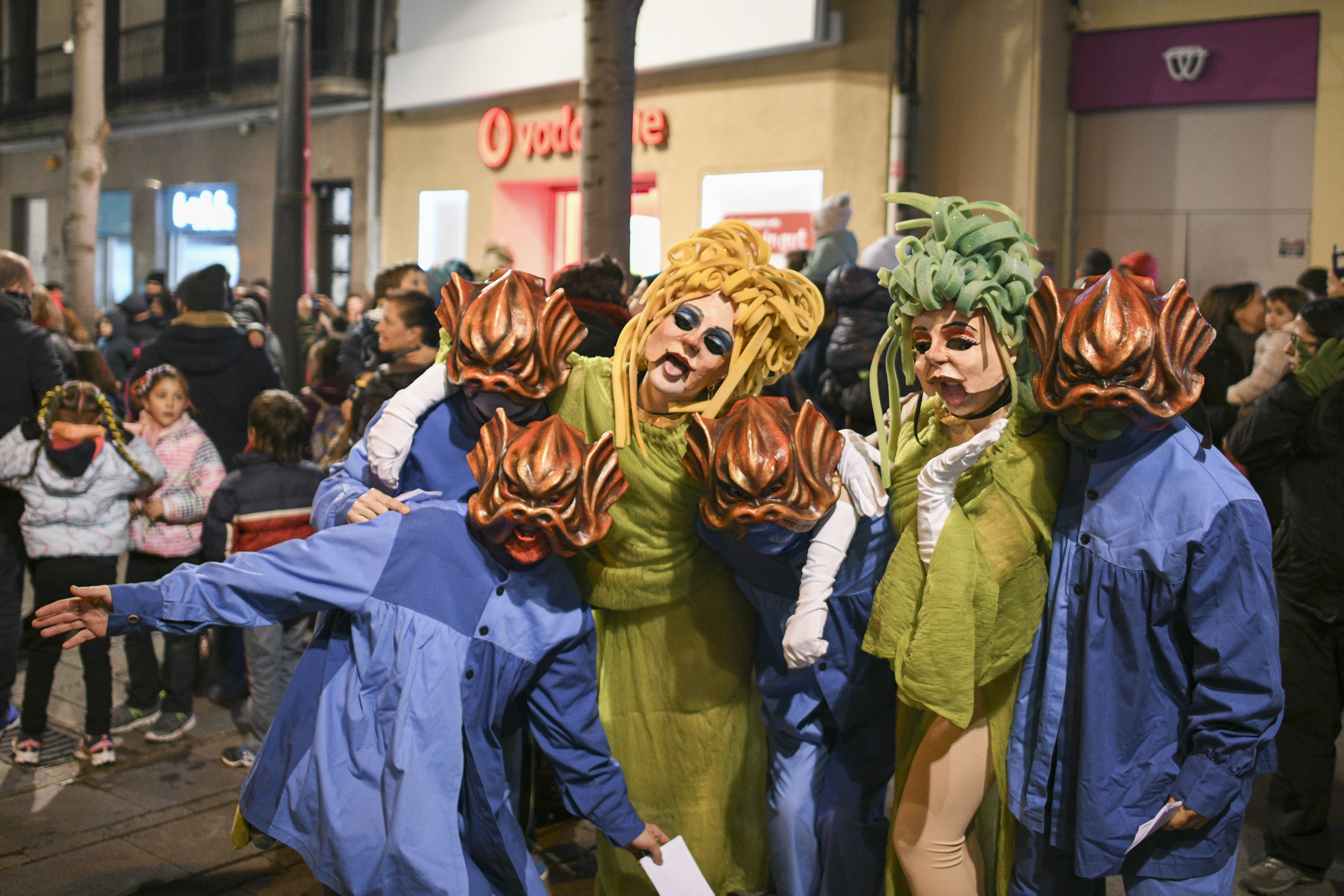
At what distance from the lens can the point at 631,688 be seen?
3.27m

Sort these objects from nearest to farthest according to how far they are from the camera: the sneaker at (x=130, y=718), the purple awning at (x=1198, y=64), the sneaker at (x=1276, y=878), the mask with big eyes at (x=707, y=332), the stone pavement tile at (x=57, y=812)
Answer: the mask with big eyes at (x=707, y=332) → the sneaker at (x=1276, y=878) → the stone pavement tile at (x=57, y=812) → the sneaker at (x=130, y=718) → the purple awning at (x=1198, y=64)

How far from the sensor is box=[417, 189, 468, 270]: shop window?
622 inches

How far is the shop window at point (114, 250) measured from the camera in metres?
23.0

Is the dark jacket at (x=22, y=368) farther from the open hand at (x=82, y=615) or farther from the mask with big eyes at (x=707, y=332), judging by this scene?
the mask with big eyes at (x=707, y=332)

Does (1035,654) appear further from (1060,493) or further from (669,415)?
(669,415)

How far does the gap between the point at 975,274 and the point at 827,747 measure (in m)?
1.30

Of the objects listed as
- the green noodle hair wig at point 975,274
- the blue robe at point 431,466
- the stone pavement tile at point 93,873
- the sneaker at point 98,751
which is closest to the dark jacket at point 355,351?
the sneaker at point 98,751

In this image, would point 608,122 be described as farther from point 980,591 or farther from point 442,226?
point 442,226

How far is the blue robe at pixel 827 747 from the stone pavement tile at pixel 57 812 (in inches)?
95.8

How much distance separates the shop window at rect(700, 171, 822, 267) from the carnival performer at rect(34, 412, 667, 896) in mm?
9289

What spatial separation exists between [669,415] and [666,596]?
46cm

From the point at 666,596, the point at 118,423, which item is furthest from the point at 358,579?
the point at 118,423

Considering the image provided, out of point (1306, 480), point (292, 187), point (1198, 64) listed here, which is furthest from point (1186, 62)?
point (1306, 480)

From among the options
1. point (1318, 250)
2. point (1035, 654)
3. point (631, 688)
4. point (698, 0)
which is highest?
point (698, 0)
